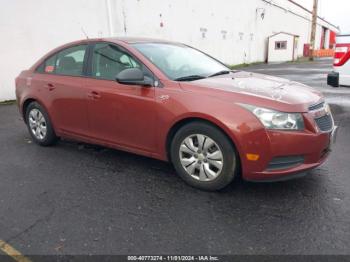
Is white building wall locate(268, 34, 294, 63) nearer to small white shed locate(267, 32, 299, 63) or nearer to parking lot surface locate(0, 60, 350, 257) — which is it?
small white shed locate(267, 32, 299, 63)

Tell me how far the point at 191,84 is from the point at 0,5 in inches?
305

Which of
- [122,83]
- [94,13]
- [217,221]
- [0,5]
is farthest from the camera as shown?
[94,13]

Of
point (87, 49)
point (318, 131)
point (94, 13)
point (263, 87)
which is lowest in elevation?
point (318, 131)

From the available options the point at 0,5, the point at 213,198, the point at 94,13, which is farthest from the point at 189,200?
the point at 94,13

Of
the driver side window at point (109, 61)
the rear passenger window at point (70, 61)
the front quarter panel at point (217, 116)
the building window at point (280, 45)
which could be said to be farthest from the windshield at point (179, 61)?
the building window at point (280, 45)

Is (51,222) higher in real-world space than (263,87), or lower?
lower

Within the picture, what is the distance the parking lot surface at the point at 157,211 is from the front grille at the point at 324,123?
26.1 inches

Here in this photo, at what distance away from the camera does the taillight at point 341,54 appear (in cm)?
600

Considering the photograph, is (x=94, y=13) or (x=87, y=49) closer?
(x=87, y=49)

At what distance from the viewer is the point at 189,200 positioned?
3359 mm

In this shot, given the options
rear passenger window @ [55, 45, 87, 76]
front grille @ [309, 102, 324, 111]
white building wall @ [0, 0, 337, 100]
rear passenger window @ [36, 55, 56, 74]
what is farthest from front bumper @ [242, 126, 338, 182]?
white building wall @ [0, 0, 337, 100]

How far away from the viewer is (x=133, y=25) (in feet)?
45.8

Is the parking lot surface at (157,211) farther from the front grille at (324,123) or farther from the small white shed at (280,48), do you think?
the small white shed at (280,48)

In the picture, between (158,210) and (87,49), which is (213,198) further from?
(87,49)
